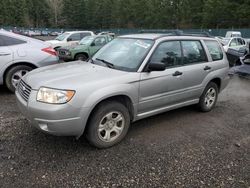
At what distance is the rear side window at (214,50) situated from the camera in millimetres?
5777

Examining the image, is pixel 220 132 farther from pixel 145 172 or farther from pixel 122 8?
pixel 122 8

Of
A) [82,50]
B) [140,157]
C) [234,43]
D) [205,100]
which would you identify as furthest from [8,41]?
[234,43]

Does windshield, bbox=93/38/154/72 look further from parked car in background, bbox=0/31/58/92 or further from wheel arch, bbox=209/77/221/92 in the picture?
parked car in background, bbox=0/31/58/92

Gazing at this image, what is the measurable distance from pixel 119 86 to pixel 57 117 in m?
1.01

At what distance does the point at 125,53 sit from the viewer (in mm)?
4758

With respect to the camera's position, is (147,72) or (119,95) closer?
(119,95)

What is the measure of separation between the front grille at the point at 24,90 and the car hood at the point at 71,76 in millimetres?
63

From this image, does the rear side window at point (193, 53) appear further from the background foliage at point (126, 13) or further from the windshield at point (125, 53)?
the background foliage at point (126, 13)

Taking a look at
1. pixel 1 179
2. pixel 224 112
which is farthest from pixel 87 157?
pixel 224 112

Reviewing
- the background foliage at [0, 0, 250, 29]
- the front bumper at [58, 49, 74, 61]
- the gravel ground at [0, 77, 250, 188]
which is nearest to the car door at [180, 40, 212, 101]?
the gravel ground at [0, 77, 250, 188]

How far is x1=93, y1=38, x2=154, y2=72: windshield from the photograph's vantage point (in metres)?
4.46

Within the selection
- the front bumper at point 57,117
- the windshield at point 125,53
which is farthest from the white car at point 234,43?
the front bumper at point 57,117

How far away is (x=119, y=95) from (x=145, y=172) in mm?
1188

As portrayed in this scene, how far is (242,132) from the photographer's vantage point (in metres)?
4.96
